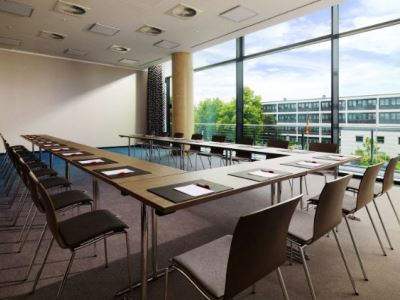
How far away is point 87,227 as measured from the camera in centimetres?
176

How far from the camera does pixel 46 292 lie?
6.16 ft

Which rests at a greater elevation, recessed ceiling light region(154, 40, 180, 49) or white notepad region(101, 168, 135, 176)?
recessed ceiling light region(154, 40, 180, 49)

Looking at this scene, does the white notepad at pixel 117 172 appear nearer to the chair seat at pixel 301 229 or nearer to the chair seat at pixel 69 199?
the chair seat at pixel 69 199

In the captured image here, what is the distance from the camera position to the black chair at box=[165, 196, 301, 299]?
1.07m

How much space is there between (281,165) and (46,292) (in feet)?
6.83

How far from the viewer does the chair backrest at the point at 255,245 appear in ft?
3.49

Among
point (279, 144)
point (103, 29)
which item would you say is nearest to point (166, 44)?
point (103, 29)

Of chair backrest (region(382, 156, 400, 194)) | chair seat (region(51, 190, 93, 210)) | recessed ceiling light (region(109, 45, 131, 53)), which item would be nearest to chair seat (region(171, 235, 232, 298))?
chair seat (region(51, 190, 93, 210))

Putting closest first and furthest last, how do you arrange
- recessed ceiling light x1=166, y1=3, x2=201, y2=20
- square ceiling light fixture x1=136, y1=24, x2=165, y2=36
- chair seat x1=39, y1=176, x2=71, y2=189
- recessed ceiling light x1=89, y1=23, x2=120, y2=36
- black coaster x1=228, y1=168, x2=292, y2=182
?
black coaster x1=228, y1=168, x2=292, y2=182
chair seat x1=39, y1=176, x2=71, y2=189
recessed ceiling light x1=166, y1=3, x2=201, y2=20
recessed ceiling light x1=89, y1=23, x2=120, y2=36
square ceiling light fixture x1=136, y1=24, x2=165, y2=36

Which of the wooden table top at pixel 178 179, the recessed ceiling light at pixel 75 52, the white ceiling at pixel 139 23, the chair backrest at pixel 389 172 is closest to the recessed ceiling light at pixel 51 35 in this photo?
the white ceiling at pixel 139 23

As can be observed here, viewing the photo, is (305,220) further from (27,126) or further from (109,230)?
(27,126)

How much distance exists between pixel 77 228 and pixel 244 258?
1.15 metres

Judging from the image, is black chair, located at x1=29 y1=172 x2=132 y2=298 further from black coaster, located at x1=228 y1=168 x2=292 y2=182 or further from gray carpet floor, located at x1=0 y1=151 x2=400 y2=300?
black coaster, located at x1=228 y1=168 x2=292 y2=182

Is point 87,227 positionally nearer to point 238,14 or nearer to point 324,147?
point 324,147
